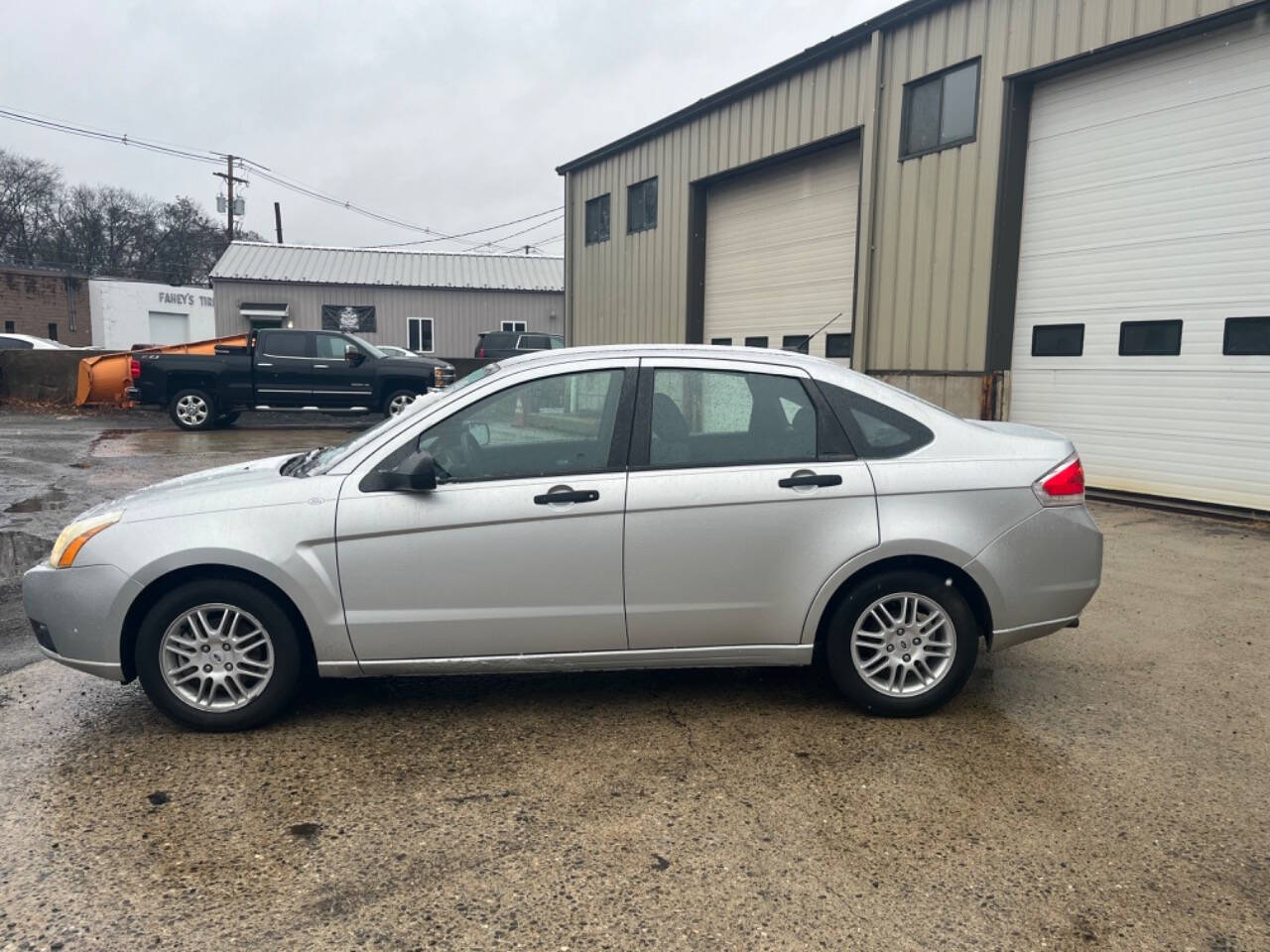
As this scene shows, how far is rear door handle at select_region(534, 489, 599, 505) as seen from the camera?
381cm

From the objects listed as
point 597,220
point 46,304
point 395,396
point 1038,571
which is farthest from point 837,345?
point 46,304

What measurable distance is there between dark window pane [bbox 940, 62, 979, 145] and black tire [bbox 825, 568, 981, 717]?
8.46 meters

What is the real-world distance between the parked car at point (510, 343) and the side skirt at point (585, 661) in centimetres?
2143

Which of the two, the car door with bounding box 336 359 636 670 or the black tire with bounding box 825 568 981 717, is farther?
the black tire with bounding box 825 568 981 717

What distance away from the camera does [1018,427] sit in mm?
4574

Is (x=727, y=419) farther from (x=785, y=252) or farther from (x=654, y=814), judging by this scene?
(x=785, y=252)

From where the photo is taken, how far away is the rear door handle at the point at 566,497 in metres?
3.81

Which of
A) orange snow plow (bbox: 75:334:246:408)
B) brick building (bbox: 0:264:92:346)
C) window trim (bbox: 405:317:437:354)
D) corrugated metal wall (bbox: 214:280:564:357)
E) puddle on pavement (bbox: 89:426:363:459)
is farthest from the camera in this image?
brick building (bbox: 0:264:92:346)

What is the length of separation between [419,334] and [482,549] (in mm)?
35092

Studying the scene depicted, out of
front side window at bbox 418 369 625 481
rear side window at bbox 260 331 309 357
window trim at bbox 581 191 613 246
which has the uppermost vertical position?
window trim at bbox 581 191 613 246

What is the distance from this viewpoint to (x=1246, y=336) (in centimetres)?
859

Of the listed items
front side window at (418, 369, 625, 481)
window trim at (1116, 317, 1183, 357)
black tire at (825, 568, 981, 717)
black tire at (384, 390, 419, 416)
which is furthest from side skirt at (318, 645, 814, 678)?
black tire at (384, 390, 419, 416)

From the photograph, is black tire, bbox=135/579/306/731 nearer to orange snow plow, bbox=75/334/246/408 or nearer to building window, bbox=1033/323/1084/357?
building window, bbox=1033/323/1084/357

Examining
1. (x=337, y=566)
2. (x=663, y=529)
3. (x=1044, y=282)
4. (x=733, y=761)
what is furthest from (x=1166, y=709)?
(x=1044, y=282)
